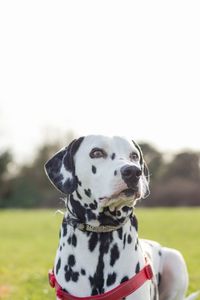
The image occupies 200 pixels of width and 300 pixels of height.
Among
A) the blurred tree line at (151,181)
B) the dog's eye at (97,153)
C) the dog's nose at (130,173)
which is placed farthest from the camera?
the blurred tree line at (151,181)

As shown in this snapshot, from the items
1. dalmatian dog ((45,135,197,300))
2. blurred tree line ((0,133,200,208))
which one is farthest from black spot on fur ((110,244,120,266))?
blurred tree line ((0,133,200,208))

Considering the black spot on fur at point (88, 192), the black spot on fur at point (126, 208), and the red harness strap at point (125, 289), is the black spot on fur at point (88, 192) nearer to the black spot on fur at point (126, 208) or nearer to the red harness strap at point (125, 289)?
the black spot on fur at point (126, 208)

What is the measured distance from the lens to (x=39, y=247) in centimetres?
1891

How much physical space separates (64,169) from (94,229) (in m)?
0.53

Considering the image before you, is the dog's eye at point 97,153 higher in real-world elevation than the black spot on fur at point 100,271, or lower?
higher

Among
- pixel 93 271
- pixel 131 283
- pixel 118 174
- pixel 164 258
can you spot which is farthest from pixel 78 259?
pixel 164 258

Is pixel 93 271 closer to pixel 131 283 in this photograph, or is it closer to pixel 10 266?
pixel 131 283

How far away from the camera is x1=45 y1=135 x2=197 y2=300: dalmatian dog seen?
190 inches

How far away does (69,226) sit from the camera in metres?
5.05

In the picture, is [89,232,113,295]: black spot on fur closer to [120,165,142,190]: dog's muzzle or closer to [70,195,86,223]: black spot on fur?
[70,195,86,223]: black spot on fur

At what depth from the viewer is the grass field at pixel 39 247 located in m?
9.58

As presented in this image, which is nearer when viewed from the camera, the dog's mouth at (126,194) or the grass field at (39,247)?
the dog's mouth at (126,194)

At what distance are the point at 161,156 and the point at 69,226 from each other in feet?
150

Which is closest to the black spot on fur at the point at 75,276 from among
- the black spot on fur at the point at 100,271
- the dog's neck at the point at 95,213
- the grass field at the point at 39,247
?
the black spot on fur at the point at 100,271
